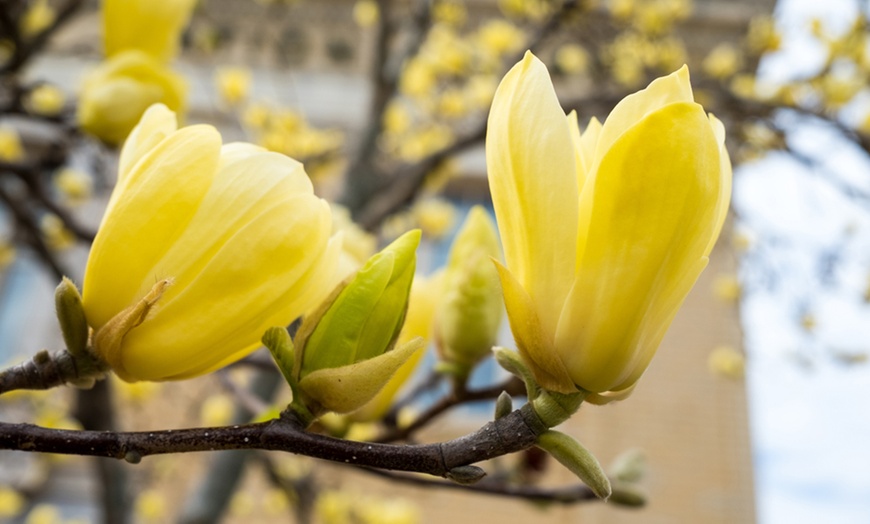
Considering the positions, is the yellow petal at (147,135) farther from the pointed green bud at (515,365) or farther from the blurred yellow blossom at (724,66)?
the blurred yellow blossom at (724,66)

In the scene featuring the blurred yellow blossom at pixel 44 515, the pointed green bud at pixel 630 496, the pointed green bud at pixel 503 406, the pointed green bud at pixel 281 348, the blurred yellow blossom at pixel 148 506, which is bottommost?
the blurred yellow blossom at pixel 44 515

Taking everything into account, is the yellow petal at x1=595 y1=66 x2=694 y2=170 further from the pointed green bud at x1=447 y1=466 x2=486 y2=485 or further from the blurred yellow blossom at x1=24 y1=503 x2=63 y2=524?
the blurred yellow blossom at x1=24 y1=503 x2=63 y2=524

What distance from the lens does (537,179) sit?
270mm

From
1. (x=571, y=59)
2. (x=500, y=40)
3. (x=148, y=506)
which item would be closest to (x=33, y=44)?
(x=500, y=40)

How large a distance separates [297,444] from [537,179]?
0.14 m

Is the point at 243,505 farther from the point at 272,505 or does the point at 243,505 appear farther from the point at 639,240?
the point at 639,240

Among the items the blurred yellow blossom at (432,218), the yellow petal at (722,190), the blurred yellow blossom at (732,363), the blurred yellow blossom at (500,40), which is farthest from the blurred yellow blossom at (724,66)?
the yellow petal at (722,190)

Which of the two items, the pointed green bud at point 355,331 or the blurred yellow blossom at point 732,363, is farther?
the blurred yellow blossom at point 732,363

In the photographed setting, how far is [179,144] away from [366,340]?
0.38 feet

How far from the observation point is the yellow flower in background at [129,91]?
56 centimetres

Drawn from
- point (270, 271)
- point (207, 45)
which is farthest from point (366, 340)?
point (207, 45)

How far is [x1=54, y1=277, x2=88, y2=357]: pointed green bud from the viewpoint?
30 cm

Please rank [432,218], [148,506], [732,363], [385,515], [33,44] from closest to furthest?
1. [33,44]
2. [385,515]
3. [432,218]
4. [732,363]
5. [148,506]

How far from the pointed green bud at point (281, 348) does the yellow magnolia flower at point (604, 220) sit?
0.32 feet
